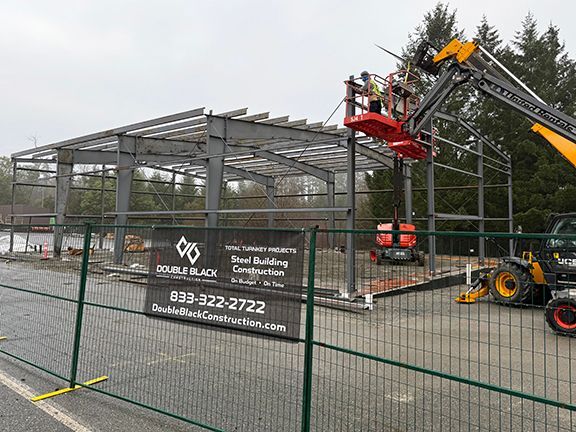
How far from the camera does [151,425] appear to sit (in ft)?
11.4

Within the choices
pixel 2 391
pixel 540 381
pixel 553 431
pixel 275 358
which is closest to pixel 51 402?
pixel 2 391

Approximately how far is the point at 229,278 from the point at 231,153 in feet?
25.9

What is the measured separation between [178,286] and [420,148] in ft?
31.2

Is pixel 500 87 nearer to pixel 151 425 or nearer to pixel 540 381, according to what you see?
pixel 540 381

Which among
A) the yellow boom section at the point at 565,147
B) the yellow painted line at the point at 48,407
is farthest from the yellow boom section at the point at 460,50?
the yellow painted line at the point at 48,407

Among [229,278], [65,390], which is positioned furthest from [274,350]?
[65,390]

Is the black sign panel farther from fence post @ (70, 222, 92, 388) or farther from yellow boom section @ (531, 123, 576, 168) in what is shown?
yellow boom section @ (531, 123, 576, 168)

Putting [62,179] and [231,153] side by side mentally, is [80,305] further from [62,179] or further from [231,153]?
[62,179]

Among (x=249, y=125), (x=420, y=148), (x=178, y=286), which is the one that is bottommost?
(x=178, y=286)

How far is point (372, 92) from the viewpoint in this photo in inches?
386

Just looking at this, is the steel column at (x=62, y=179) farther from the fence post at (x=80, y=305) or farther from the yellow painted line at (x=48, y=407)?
the yellow painted line at (x=48, y=407)

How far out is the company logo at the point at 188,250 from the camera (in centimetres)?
402

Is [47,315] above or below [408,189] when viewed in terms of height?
below

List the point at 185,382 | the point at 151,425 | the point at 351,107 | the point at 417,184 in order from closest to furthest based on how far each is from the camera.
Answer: the point at 151,425, the point at 185,382, the point at 351,107, the point at 417,184
